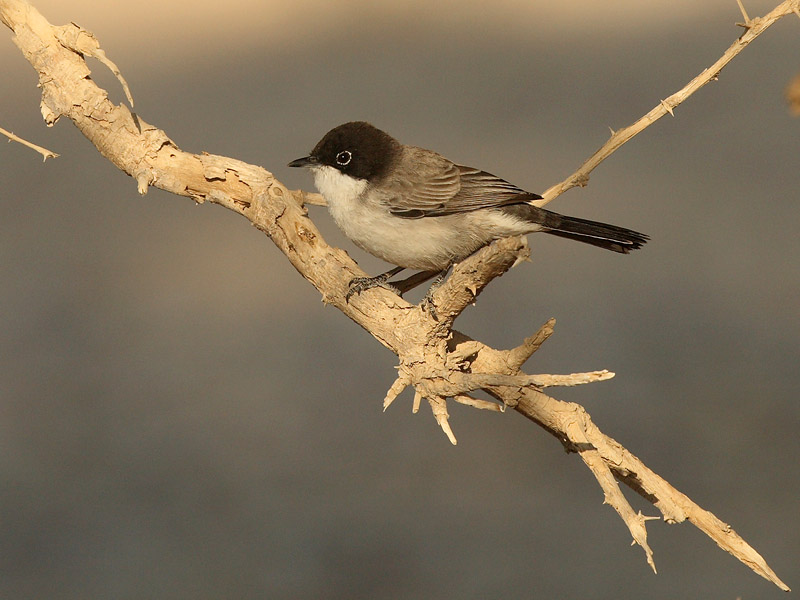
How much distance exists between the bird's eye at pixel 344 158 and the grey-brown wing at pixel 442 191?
27 cm

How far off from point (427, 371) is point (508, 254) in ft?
2.49

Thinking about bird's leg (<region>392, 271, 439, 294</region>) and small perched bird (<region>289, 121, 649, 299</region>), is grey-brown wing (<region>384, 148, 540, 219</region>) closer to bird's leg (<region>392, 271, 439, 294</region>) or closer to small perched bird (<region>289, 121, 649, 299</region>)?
small perched bird (<region>289, 121, 649, 299</region>)

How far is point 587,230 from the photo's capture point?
5.17 m

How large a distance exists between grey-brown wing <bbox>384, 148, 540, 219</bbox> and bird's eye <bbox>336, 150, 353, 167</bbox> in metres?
0.27

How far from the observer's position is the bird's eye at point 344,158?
5.67 m

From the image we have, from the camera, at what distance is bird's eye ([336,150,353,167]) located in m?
5.67

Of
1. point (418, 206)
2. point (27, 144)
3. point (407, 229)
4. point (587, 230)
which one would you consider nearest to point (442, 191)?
point (418, 206)

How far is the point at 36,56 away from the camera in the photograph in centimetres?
463

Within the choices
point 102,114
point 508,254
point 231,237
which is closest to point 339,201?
point 102,114

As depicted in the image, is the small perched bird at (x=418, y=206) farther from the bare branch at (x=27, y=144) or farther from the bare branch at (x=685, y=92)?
the bare branch at (x=27, y=144)

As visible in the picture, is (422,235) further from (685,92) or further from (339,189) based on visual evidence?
(685,92)

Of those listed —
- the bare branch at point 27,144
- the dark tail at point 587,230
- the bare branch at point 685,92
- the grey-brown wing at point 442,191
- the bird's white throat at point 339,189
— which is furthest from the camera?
the bird's white throat at point 339,189

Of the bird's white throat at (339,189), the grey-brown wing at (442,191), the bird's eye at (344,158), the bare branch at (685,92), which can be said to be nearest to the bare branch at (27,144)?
the bird's white throat at (339,189)

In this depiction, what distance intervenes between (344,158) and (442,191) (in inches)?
22.6
